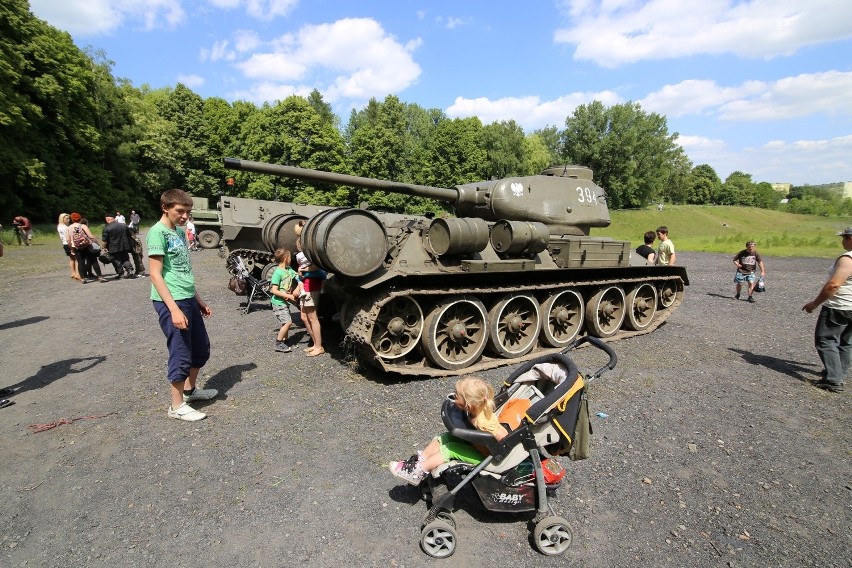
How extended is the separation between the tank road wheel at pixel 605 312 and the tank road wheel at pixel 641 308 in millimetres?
295

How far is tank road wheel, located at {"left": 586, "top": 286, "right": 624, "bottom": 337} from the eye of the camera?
25.8 feet

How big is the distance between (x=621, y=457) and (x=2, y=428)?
6.27 metres

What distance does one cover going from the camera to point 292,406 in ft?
17.1

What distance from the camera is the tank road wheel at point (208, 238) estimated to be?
74.3ft

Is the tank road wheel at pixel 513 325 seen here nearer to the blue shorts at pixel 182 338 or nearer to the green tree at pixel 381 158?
the blue shorts at pixel 182 338

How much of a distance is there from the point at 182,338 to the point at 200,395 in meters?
1.04

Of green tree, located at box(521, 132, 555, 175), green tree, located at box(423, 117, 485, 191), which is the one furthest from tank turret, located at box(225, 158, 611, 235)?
green tree, located at box(521, 132, 555, 175)

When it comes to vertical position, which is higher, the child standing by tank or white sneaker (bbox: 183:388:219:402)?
the child standing by tank

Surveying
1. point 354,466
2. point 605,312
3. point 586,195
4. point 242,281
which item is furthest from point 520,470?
point 242,281

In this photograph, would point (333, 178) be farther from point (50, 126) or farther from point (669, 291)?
point (50, 126)

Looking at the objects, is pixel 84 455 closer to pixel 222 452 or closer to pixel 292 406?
pixel 222 452

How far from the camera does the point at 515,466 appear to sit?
3111mm

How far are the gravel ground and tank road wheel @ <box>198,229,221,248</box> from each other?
1606cm

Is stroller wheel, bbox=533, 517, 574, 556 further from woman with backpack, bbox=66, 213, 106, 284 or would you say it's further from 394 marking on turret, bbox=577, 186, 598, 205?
woman with backpack, bbox=66, 213, 106, 284
